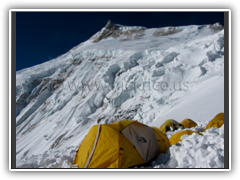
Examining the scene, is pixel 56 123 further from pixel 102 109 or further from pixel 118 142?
pixel 118 142

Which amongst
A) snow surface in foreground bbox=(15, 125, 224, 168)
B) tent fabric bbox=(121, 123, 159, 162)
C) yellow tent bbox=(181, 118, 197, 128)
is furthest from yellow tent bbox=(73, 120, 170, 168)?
yellow tent bbox=(181, 118, 197, 128)

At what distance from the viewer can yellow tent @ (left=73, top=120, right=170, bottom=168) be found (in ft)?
9.82

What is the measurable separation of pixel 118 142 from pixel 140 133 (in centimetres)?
66

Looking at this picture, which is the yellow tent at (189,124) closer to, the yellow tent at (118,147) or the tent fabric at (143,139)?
the yellow tent at (118,147)

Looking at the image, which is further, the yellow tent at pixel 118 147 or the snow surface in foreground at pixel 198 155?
the yellow tent at pixel 118 147

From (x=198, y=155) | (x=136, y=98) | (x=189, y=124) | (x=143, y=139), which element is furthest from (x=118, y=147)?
(x=136, y=98)

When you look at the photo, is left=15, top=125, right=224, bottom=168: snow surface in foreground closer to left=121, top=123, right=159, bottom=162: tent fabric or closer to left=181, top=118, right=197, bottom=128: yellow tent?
left=121, top=123, right=159, bottom=162: tent fabric

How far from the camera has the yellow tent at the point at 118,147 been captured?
118 inches

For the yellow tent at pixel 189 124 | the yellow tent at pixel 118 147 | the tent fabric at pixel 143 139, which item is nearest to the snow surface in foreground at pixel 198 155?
the tent fabric at pixel 143 139

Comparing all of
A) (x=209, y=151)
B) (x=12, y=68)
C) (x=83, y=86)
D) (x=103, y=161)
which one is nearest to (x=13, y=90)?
(x=12, y=68)

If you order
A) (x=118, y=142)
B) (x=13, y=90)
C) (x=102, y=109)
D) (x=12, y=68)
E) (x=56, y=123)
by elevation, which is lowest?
(x=56, y=123)

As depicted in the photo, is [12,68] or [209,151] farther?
[209,151]

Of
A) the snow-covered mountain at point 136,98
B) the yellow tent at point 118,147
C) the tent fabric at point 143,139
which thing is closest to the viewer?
the yellow tent at point 118,147
